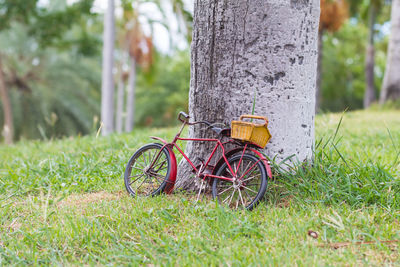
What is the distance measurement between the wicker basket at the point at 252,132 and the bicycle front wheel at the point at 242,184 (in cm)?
15

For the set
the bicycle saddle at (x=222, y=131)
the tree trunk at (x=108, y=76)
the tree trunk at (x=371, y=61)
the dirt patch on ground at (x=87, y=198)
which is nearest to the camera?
the bicycle saddle at (x=222, y=131)

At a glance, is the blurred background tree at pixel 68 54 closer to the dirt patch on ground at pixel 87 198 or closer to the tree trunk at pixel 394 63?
the tree trunk at pixel 394 63

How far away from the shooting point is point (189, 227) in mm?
2924

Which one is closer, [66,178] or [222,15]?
[222,15]

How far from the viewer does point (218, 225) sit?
2.85 metres

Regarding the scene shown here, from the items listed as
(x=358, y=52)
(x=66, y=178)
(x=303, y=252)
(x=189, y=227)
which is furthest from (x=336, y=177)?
(x=358, y=52)

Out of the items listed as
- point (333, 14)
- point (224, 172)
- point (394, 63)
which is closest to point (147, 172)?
point (224, 172)

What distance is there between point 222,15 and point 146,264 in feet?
7.20

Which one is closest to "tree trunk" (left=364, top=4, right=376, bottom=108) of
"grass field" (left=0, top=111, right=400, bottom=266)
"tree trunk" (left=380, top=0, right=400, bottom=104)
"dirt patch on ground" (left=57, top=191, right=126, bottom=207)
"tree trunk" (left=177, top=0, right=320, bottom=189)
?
"tree trunk" (left=380, top=0, right=400, bottom=104)

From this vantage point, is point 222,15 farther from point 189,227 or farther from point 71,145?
point 71,145

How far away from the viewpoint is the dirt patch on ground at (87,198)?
360 centimetres

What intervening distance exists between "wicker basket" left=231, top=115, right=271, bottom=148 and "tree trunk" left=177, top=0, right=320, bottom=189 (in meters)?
0.26

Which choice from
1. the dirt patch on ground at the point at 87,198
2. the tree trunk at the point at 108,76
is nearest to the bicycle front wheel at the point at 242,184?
the dirt patch on ground at the point at 87,198

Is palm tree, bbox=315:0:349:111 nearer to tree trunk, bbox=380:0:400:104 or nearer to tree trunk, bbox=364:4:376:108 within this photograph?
tree trunk, bbox=364:4:376:108
